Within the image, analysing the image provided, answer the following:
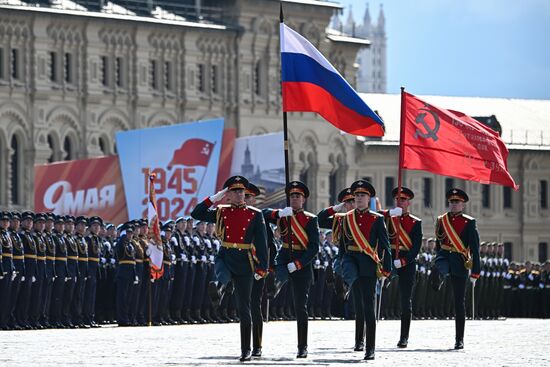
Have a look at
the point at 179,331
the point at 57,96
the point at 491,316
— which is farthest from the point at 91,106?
the point at 179,331

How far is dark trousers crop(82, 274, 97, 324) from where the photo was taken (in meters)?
33.1

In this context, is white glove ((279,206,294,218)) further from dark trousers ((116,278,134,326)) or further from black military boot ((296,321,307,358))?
dark trousers ((116,278,134,326))

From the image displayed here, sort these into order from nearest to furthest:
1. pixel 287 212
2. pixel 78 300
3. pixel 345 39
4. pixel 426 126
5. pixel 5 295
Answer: pixel 287 212 → pixel 426 126 → pixel 5 295 → pixel 78 300 → pixel 345 39

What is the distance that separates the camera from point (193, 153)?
4872 cm

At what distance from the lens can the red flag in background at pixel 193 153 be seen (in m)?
48.4

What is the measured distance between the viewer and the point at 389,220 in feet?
82.4

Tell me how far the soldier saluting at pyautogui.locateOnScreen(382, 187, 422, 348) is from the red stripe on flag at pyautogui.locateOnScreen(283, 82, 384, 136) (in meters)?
1.12

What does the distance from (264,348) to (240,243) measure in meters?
3.12

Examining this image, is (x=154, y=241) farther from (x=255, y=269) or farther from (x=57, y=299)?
(x=255, y=269)

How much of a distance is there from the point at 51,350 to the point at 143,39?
1675 inches

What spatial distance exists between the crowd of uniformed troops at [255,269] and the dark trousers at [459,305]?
18 millimetres

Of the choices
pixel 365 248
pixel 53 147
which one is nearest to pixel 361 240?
pixel 365 248

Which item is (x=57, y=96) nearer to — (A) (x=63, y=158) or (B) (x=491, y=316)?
(A) (x=63, y=158)

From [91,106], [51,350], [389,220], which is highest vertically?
[91,106]
